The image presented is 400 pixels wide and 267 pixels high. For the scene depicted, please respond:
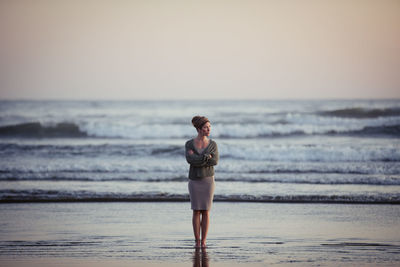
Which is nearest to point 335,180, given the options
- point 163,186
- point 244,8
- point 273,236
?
point 163,186

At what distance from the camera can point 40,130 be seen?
21.0m

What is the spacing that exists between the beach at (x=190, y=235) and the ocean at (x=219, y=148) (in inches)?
30.9

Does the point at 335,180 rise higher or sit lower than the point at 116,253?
higher

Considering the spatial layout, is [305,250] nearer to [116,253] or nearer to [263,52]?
[116,253]

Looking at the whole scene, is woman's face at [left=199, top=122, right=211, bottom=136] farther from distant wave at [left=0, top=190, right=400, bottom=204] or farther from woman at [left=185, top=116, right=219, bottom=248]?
distant wave at [left=0, top=190, right=400, bottom=204]

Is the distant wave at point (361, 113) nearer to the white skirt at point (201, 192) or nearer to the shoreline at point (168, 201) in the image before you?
the shoreline at point (168, 201)

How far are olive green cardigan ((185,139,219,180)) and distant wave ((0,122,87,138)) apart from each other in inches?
609

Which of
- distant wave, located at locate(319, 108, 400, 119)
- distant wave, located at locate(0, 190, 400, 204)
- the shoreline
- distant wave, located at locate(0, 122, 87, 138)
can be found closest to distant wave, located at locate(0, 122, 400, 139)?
distant wave, located at locate(0, 122, 87, 138)

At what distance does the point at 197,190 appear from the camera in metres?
5.09

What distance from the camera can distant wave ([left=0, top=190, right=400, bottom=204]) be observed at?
25.8ft

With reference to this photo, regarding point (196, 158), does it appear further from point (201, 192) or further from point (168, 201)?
point (168, 201)

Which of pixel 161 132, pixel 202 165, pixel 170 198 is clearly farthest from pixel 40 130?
pixel 202 165

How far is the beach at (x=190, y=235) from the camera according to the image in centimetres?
464

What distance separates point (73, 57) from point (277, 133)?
747 cm
